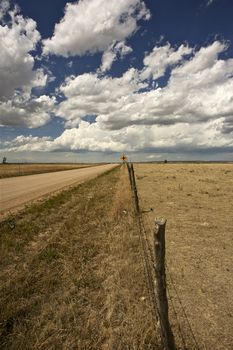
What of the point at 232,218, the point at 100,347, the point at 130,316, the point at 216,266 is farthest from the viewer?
the point at 232,218

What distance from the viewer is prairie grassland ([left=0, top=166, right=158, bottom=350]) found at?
4.16 meters

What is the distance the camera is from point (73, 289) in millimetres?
5504

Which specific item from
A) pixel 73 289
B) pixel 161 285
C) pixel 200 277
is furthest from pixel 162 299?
pixel 200 277

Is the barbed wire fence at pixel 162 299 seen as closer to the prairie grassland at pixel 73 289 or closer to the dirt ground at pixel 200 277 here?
the dirt ground at pixel 200 277

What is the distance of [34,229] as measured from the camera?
10023 millimetres

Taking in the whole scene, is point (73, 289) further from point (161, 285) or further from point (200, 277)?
point (200, 277)

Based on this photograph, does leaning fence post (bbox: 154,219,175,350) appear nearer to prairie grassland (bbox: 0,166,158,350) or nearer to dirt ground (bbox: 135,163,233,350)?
prairie grassland (bbox: 0,166,158,350)

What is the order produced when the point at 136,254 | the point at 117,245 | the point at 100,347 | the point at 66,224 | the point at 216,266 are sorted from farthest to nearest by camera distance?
the point at 66,224, the point at 117,245, the point at 136,254, the point at 216,266, the point at 100,347

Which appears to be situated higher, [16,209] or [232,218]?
[16,209]

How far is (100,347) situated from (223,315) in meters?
2.28

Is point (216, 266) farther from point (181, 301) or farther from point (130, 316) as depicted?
point (130, 316)

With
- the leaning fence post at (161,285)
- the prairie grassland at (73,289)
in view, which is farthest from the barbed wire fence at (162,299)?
the prairie grassland at (73,289)

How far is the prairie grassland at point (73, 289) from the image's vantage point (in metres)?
4.16

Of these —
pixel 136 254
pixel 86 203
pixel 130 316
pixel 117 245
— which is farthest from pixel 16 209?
pixel 130 316
